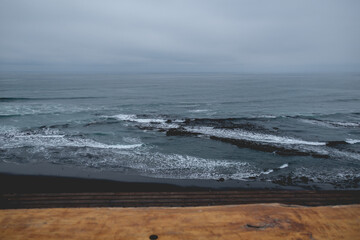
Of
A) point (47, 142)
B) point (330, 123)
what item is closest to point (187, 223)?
point (47, 142)

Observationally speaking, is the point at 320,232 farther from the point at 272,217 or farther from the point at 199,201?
the point at 199,201

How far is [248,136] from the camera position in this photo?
2380 centimetres

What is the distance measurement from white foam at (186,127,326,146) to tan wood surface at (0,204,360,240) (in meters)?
20.3

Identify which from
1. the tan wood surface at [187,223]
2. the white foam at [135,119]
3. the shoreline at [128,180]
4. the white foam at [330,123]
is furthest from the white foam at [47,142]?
the white foam at [330,123]

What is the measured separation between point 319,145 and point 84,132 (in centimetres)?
2449

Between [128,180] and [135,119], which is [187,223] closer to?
[128,180]

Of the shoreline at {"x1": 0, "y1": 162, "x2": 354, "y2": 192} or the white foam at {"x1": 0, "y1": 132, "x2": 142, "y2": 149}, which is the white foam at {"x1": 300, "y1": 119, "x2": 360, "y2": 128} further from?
the white foam at {"x1": 0, "y1": 132, "x2": 142, "y2": 149}

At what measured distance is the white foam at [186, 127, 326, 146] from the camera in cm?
2194

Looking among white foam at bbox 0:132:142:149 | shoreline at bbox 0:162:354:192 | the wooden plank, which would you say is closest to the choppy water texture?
white foam at bbox 0:132:142:149

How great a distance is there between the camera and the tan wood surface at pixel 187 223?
260cm

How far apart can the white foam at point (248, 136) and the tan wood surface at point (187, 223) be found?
20.3m

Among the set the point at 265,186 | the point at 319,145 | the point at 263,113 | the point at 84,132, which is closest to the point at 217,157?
the point at 265,186

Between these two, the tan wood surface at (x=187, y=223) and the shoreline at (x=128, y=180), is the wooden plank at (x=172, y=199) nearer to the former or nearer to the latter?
the shoreline at (x=128, y=180)

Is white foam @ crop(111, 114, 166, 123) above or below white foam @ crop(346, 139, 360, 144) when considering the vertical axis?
above
